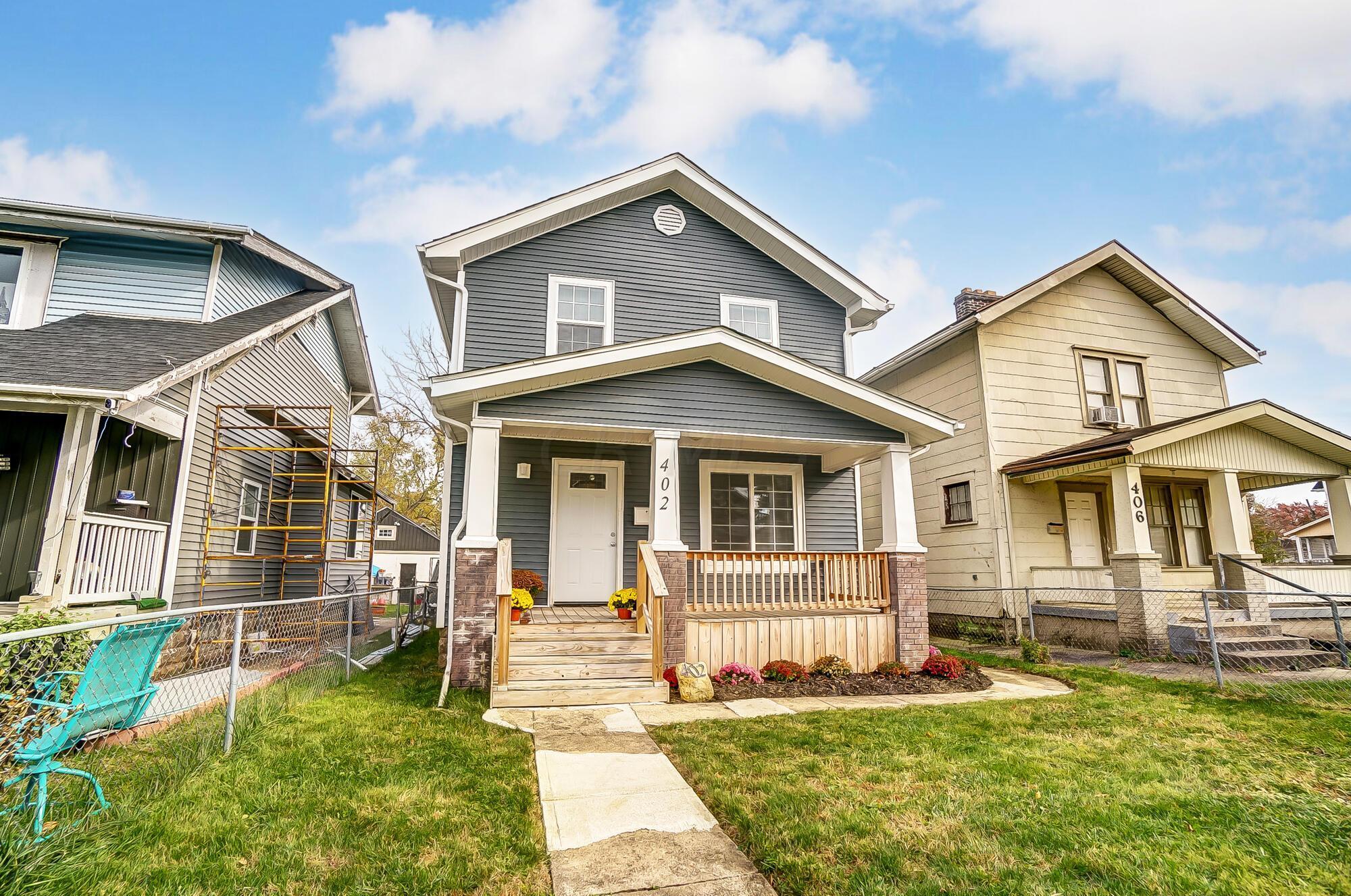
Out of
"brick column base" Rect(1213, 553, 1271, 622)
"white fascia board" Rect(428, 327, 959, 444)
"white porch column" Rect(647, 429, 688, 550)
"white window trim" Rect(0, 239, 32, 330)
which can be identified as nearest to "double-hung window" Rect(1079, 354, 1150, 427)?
"brick column base" Rect(1213, 553, 1271, 622)

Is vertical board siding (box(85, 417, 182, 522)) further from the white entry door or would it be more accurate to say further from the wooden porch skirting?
the wooden porch skirting

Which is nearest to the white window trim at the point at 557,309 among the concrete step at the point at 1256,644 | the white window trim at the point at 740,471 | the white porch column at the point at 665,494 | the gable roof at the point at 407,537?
the white window trim at the point at 740,471

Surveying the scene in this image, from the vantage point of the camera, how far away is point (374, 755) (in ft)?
15.7

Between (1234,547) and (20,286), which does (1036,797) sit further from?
(20,286)

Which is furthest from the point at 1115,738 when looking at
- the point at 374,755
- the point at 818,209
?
the point at 818,209

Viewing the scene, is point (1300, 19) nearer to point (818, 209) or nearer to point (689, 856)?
point (818, 209)

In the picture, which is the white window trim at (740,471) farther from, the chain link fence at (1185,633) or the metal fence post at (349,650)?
the metal fence post at (349,650)

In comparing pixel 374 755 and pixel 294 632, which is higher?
pixel 294 632

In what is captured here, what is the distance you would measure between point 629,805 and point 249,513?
10231 millimetres

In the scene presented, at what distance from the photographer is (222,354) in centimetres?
852

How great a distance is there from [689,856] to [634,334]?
805 cm

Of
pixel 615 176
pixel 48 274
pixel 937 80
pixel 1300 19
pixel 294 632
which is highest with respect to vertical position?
pixel 937 80

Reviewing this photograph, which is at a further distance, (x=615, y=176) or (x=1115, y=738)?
(x=615, y=176)

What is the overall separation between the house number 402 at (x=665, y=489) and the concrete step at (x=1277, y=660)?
7.79 meters
